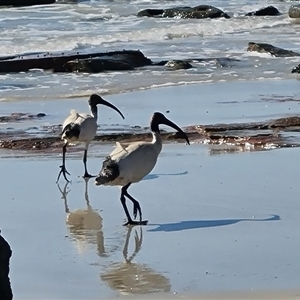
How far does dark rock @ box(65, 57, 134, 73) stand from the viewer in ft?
66.7

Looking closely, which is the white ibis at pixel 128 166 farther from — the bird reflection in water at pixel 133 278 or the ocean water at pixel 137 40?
the ocean water at pixel 137 40

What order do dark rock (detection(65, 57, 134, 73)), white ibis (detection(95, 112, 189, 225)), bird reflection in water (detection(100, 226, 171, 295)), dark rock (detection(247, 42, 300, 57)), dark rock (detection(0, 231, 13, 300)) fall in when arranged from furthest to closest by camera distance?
dark rock (detection(247, 42, 300, 57)), dark rock (detection(65, 57, 134, 73)), white ibis (detection(95, 112, 189, 225)), bird reflection in water (detection(100, 226, 171, 295)), dark rock (detection(0, 231, 13, 300))

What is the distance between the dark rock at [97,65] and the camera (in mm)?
20344

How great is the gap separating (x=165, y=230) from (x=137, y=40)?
22.8m

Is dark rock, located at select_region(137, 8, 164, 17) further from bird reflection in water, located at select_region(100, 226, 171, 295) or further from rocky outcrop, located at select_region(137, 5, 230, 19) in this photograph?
bird reflection in water, located at select_region(100, 226, 171, 295)

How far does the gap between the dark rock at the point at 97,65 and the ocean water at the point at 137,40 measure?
1.17ft

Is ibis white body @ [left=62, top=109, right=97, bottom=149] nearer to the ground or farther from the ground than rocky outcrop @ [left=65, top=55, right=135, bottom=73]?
farther from the ground

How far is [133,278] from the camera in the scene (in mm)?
6098

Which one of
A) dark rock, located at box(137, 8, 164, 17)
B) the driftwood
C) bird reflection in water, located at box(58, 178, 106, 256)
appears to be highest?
bird reflection in water, located at box(58, 178, 106, 256)

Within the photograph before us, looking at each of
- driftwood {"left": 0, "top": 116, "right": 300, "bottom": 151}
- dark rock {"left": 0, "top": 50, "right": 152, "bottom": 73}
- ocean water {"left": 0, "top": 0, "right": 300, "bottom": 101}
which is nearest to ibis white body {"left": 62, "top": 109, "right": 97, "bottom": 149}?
driftwood {"left": 0, "top": 116, "right": 300, "bottom": 151}

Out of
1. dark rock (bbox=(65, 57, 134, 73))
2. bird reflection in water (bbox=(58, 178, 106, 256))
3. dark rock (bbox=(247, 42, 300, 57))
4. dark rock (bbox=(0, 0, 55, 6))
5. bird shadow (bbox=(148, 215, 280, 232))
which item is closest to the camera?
bird reflection in water (bbox=(58, 178, 106, 256))

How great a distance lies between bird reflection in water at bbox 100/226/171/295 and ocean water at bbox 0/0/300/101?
1036 centimetres

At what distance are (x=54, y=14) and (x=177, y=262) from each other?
1359 inches

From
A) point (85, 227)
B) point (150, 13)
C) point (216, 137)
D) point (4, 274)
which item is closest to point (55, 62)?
point (216, 137)
